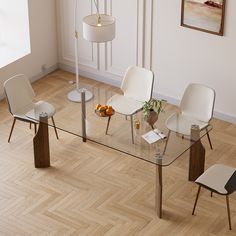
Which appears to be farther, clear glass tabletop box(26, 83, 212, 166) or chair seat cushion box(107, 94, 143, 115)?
chair seat cushion box(107, 94, 143, 115)

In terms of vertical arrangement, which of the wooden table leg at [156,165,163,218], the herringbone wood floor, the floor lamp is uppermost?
the floor lamp

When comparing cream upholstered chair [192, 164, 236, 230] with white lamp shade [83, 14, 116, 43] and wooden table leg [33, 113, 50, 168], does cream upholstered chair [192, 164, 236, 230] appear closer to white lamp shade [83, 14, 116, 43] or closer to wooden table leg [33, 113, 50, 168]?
wooden table leg [33, 113, 50, 168]

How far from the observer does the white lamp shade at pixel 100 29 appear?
25.2 feet

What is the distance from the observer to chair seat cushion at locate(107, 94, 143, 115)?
7340 mm

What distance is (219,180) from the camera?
260 inches

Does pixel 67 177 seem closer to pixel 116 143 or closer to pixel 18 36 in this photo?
pixel 116 143

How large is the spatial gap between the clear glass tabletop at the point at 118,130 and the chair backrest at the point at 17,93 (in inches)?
15.3

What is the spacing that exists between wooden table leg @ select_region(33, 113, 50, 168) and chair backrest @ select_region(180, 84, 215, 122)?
1.65 m

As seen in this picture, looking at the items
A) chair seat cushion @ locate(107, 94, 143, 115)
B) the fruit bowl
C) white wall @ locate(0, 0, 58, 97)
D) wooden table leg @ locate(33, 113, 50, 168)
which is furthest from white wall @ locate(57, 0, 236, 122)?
wooden table leg @ locate(33, 113, 50, 168)

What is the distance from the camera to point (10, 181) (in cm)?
740

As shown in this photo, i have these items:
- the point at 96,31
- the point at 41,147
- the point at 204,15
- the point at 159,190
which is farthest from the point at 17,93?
the point at 204,15

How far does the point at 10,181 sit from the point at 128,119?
1.54 metres

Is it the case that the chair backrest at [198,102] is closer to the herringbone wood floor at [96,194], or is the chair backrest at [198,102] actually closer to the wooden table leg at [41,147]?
the herringbone wood floor at [96,194]

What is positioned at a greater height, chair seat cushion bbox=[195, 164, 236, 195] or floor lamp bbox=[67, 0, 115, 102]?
floor lamp bbox=[67, 0, 115, 102]
